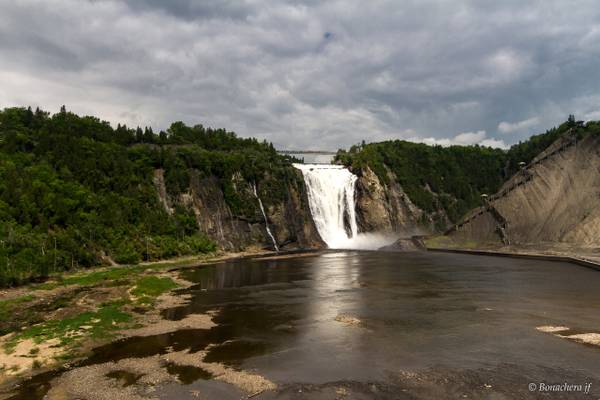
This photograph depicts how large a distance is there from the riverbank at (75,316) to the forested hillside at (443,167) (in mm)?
91943

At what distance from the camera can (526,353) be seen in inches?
873

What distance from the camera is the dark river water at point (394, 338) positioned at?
18.6m

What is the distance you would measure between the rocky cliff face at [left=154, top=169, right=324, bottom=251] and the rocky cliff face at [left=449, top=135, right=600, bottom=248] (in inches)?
1504

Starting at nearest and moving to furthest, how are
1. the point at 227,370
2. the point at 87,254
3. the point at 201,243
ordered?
the point at 227,370 < the point at 87,254 < the point at 201,243

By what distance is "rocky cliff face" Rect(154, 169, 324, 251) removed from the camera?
95.8m

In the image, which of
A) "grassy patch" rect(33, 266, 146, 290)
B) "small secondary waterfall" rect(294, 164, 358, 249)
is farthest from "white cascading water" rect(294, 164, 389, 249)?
"grassy patch" rect(33, 266, 146, 290)

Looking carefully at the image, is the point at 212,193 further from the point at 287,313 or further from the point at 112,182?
the point at 287,313

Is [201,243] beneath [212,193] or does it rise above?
beneath

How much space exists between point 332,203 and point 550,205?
53048 mm

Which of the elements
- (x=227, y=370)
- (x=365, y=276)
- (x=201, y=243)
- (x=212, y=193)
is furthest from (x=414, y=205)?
(x=227, y=370)

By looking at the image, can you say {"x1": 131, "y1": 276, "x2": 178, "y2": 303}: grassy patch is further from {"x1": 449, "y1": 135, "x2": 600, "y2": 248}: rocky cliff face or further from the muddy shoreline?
{"x1": 449, "y1": 135, "x2": 600, "y2": 248}: rocky cliff face

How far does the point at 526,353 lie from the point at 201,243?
238ft

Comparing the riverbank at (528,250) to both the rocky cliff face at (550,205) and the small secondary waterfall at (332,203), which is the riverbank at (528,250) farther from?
the small secondary waterfall at (332,203)

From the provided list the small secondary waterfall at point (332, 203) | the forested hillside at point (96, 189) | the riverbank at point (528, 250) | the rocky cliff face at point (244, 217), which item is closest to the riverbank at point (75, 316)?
the forested hillside at point (96, 189)
